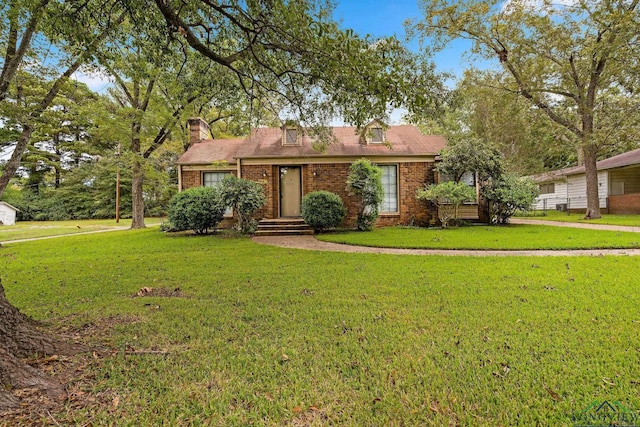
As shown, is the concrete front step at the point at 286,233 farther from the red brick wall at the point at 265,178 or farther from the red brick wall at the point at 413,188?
the red brick wall at the point at 413,188

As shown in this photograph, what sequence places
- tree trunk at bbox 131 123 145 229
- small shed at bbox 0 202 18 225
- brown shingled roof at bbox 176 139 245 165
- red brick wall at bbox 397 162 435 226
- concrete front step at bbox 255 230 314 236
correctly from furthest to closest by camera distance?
small shed at bbox 0 202 18 225 → tree trunk at bbox 131 123 145 229 → brown shingled roof at bbox 176 139 245 165 → red brick wall at bbox 397 162 435 226 → concrete front step at bbox 255 230 314 236

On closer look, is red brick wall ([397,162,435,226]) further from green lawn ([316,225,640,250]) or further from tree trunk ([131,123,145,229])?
tree trunk ([131,123,145,229])

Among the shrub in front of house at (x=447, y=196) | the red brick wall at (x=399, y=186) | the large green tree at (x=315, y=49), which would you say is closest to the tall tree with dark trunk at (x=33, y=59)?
the large green tree at (x=315, y=49)

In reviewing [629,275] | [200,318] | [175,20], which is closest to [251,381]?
[200,318]

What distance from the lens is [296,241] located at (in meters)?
9.69

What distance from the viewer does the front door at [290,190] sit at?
13258 mm

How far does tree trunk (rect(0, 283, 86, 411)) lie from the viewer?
1.96 meters

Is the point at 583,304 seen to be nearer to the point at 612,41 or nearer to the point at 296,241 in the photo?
the point at 296,241

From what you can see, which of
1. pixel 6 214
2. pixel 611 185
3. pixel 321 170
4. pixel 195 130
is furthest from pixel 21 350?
pixel 6 214

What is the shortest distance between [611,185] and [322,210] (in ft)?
61.1

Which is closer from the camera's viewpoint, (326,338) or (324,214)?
(326,338)

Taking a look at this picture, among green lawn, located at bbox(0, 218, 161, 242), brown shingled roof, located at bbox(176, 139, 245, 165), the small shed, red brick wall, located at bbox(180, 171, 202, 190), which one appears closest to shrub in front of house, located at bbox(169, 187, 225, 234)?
red brick wall, located at bbox(180, 171, 202, 190)

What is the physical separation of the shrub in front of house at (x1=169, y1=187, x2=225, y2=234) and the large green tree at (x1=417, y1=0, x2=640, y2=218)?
10607 millimetres

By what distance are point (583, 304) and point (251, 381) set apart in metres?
3.70
